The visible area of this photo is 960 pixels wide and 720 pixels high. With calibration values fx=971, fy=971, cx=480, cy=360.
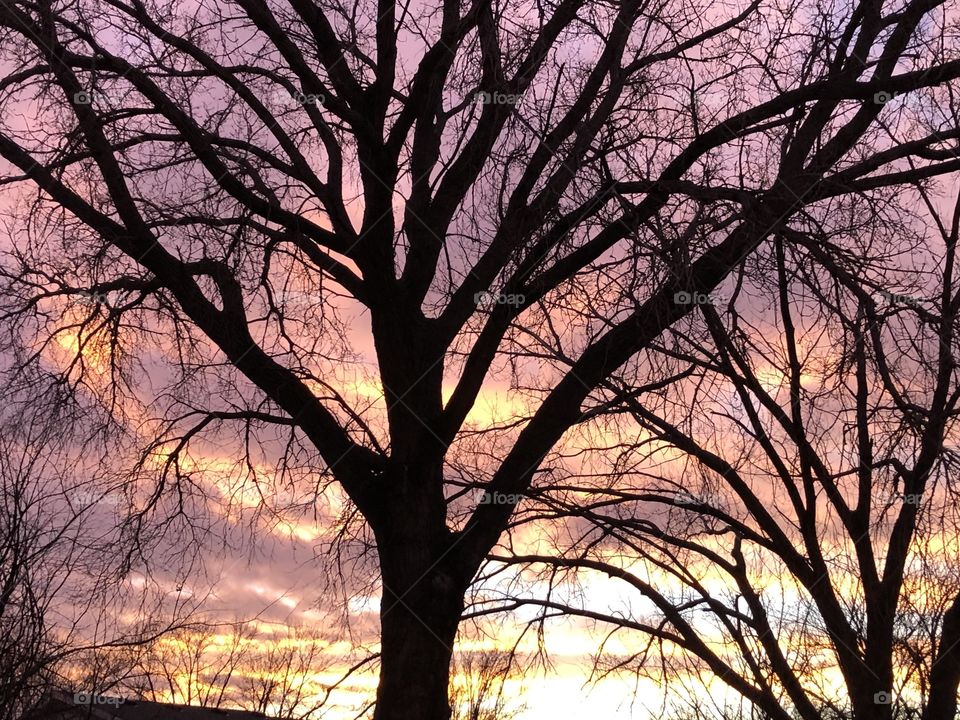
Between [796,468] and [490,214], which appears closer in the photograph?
[490,214]

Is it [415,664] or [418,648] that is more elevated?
[418,648]

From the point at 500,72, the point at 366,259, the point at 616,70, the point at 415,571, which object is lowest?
the point at 415,571

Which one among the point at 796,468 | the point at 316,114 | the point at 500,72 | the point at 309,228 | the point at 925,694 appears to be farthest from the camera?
the point at 925,694

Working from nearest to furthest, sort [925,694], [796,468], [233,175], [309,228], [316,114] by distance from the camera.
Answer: [233,175] → [309,228] → [316,114] → [796,468] → [925,694]

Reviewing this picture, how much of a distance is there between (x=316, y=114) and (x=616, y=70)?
2681 mm

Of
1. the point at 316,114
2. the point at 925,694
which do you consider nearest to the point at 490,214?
the point at 316,114

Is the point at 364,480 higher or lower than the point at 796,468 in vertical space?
lower

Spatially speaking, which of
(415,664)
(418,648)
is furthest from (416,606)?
(415,664)

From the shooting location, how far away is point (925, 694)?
11.9 m

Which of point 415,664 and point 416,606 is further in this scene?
point 416,606

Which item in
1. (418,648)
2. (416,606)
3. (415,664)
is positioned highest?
(416,606)

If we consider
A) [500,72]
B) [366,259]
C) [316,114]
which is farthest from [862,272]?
[316,114]

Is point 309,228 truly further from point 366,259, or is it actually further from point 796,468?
point 796,468

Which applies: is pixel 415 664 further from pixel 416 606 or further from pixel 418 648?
pixel 416 606
